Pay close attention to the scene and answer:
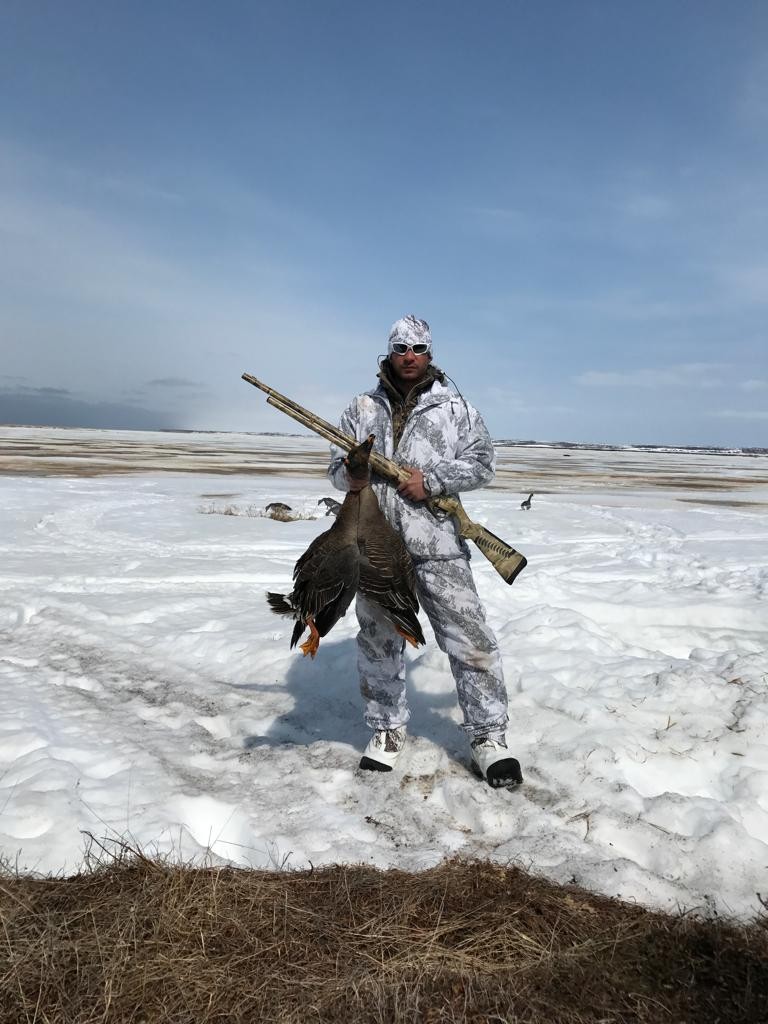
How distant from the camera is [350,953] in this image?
92.4 inches

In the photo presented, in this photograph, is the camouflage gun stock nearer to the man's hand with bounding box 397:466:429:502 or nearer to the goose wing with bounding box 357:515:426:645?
the man's hand with bounding box 397:466:429:502

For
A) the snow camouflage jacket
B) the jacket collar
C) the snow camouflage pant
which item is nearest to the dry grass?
the snow camouflage pant

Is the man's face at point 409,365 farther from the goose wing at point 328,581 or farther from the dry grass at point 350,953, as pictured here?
the dry grass at point 350,953

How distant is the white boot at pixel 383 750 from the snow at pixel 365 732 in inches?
3.1

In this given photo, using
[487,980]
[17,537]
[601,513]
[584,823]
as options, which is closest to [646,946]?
[487,980]

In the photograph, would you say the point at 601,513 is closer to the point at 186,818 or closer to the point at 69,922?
the point at 186,818

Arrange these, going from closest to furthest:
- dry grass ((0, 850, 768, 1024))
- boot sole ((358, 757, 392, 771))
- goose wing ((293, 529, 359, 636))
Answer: dry grass ((0, 850, 768, 1024)) < goose wing ((293, 529, 359, 636)) < boot sole ((358, 757, 392, 771))

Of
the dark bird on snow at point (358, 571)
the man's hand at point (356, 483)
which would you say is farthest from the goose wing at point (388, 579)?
the man's hand at point (356, 483)

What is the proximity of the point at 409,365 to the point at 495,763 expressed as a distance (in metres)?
2.39

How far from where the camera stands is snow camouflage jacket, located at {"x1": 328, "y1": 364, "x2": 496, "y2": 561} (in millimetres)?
3783

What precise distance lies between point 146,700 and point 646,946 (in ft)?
13.2

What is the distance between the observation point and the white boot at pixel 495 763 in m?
3.83

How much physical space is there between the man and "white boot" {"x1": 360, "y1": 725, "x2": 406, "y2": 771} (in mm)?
14

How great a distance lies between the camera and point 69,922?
2.38 m
